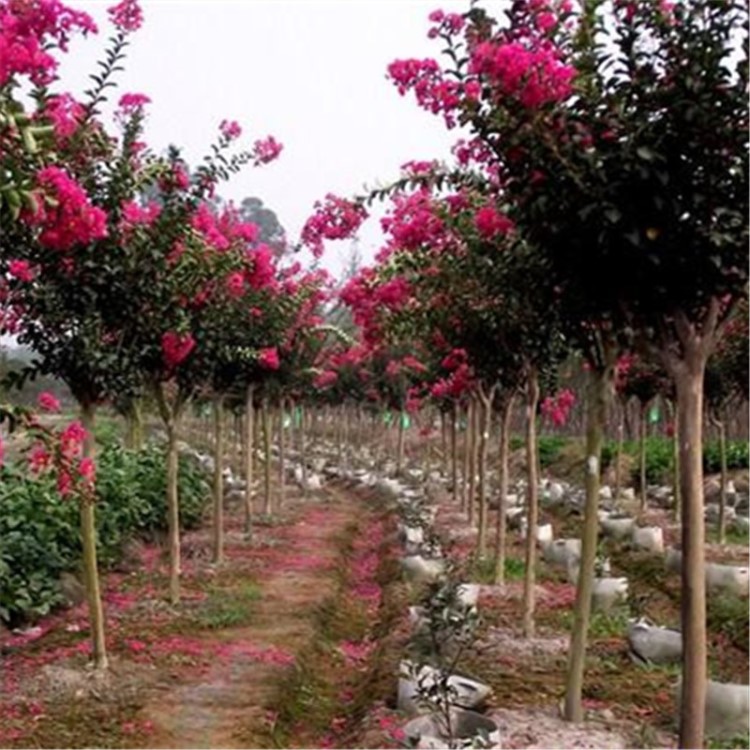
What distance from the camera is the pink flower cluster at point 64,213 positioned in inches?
154

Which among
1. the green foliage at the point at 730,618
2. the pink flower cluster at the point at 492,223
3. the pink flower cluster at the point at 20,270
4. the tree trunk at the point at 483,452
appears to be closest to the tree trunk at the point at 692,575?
the pink flower cluster at the point at 492,223

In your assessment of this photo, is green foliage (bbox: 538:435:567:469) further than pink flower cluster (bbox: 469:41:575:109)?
Yes

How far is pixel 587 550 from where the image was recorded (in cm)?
570

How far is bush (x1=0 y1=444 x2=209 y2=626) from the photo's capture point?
869 cm

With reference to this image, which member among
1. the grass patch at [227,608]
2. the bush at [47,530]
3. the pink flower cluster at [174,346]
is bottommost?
the grass patch at [227,608]

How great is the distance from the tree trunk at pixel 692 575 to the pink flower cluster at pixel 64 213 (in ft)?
8.58

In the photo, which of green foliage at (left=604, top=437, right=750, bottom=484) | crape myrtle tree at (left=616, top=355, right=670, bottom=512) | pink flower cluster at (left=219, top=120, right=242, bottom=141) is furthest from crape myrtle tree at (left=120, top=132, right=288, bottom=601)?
green foliage at (left=604, top=437, right=750, bottom=484)

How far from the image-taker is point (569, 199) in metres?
4.50

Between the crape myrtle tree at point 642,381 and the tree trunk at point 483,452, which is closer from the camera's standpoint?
the tree trunk at point 483,452

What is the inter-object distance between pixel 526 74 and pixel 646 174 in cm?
68

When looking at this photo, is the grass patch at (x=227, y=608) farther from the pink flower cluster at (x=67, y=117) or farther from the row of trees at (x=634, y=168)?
the row of trees at (x=634, y=168)

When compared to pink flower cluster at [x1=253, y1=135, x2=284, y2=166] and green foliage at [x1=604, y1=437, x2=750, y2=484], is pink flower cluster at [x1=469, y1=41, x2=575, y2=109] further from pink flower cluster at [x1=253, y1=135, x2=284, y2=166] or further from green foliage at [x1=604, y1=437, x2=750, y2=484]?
green foliage at [x1=604, y1=437, x2=750, y2=484]

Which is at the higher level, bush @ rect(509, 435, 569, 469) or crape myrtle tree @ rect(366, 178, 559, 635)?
crape myrtle tree @ rect(366, 178, 559, 635)

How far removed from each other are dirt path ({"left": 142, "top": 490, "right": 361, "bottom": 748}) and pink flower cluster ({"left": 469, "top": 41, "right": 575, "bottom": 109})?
3.89 m
